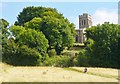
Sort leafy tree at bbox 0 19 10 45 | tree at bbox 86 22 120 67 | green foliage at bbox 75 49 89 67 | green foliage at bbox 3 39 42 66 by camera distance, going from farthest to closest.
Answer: leafy tree at bbox 0 19 10 45 → green foliage at bbox 75 49 89 67 → tree at bbox 86 22 120 67 → green foliage at bbox 3 39 42 66

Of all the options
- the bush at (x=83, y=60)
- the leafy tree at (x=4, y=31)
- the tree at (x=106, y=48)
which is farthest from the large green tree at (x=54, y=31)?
the bush at (x=83, y=60)

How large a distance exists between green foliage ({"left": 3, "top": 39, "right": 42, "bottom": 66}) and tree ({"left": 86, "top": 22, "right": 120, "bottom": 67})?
10.7 meters

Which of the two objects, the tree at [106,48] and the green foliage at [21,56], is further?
the tree at [106,48]

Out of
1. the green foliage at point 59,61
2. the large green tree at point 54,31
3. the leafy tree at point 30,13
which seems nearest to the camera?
the green foliage at point 59,61

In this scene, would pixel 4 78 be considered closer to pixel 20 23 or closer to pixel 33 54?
pixel 33 54

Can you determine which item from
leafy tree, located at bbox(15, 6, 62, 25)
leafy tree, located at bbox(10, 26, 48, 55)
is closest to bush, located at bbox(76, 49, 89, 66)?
leafy tree, located at bbox(10, 26, 48, 55)

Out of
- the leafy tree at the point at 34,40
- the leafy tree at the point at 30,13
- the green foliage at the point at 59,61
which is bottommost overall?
the green foliage at the point at 59,61

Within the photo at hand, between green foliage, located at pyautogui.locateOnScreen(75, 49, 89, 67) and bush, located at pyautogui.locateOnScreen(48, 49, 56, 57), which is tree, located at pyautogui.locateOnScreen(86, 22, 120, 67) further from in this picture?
bush, located at pyautogui.locateOnScreen(48, 49, 56, 57)

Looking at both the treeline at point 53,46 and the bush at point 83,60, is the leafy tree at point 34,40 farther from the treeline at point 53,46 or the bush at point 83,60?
the bush at point 83,60

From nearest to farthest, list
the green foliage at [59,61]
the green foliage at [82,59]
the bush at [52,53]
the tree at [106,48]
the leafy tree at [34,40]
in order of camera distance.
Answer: the green foliage at [59,61], the tree at [106,48], the green foliage at [82,59], the leafy tree at [34,40], the bush at [52,53]

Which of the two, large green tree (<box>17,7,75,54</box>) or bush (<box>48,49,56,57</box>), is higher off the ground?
large green tree (<box>17,7,75,54</box>)

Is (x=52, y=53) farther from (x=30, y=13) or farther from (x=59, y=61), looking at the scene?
(x=30, y=13)

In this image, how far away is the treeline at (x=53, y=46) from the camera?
2359 inches

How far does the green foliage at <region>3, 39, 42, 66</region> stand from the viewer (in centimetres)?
5950
